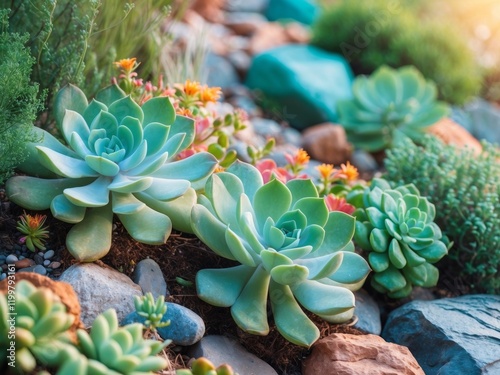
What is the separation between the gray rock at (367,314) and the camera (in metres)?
2.38

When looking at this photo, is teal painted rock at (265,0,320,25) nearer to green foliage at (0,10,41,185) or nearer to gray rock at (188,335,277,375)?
green foliage at (0,10,41,185)

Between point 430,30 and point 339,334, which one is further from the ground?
point 430,30

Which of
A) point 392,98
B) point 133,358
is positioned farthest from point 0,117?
point 392,98

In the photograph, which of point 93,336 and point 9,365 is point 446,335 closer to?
point 93,336

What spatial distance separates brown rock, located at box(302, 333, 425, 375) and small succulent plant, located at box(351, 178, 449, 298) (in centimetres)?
39

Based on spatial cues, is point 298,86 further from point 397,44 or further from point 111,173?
point 111,173

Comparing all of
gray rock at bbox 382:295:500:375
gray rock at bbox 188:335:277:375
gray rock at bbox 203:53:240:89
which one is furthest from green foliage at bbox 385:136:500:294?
gray rock at bbox 203:53:240:89

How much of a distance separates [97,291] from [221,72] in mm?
3480

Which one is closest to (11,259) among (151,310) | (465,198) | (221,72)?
(151,310)

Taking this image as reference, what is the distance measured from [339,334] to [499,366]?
23.1 inches

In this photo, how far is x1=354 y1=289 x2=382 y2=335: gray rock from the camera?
2.38 meters

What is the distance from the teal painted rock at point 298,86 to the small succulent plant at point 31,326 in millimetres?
3542

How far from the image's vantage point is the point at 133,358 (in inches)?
56.5

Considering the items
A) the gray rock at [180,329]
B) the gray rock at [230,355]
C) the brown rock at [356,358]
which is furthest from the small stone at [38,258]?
the brown rock at [356,358]
